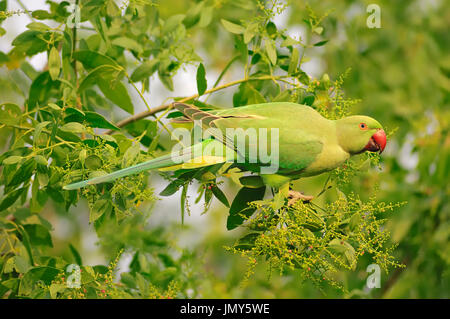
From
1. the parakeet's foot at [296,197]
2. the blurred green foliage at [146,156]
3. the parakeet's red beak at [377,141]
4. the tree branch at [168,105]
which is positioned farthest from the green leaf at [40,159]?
the parakeet's red beak at [377,141]

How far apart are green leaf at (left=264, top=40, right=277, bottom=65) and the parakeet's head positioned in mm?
356

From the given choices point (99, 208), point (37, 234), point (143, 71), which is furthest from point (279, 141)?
point (37, 234)

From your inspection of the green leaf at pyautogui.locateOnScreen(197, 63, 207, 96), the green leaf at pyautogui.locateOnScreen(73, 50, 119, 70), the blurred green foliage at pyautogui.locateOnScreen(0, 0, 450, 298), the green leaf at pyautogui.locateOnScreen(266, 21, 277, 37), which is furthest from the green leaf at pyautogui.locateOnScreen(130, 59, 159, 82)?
the green leaf at pyautogui.locateOnScreen(266, 21, 277, 37)

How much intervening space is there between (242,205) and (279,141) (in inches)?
11.2

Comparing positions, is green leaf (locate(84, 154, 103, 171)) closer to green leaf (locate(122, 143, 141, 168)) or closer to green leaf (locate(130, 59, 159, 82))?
green leaf (locate(122, 143, 141, 168))

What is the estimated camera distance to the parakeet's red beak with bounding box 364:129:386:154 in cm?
185

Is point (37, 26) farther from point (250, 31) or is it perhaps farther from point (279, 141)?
point (279, 141)

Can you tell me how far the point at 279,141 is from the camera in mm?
1757

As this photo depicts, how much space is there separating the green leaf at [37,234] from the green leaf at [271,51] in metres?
1.23

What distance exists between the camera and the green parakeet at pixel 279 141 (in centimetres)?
174

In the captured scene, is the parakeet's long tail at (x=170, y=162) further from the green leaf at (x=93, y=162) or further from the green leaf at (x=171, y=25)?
the green leaf at (x=171, y=25)

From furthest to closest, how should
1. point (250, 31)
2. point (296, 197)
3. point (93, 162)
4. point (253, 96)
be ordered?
point (253, 96) < point (250, 31) < point (296, 197) < point (93, 162)
